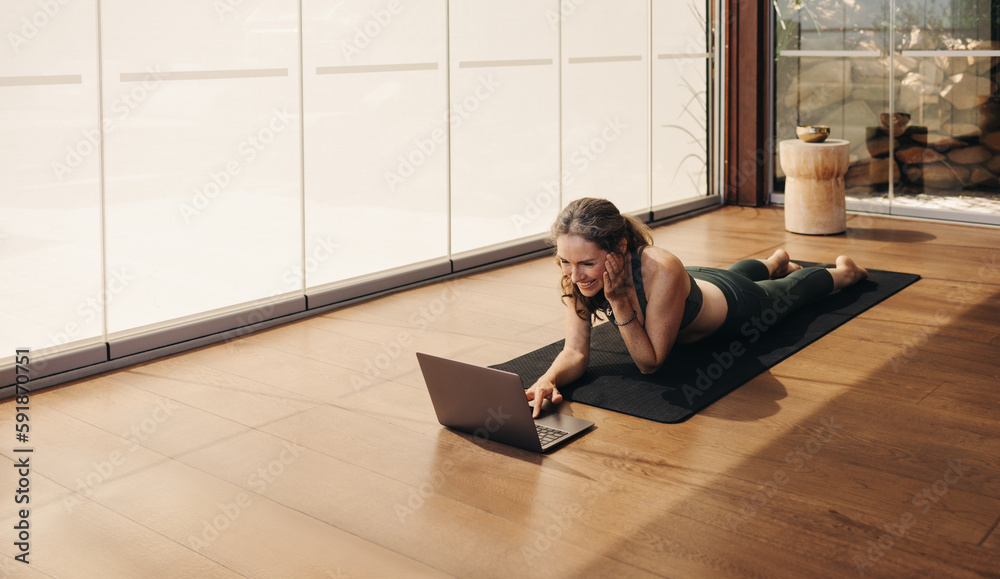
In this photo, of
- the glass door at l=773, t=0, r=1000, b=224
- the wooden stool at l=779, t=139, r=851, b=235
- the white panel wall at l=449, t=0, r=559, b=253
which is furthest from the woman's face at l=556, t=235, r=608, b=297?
the glass door at l=773, t=0, r=1000, b=224

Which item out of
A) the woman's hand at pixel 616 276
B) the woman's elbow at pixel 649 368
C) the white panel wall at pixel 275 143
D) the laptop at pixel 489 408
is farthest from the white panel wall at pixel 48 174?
the woman's elbow at pixel 649 368

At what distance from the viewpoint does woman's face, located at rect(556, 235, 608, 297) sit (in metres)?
2.88

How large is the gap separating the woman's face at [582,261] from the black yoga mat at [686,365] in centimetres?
40

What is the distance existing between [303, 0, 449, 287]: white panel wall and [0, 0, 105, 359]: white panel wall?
1.01m

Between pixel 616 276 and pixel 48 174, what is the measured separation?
198 centimetres

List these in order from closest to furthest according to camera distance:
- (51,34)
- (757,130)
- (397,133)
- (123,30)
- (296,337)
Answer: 1. (51,34)
2. (123,30)
3. (296,337)
4. (397,133)
5. (757,130)

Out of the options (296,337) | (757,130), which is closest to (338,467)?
(296,337)

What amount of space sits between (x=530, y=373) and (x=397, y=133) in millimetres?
1696

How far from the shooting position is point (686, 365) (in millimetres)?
3391

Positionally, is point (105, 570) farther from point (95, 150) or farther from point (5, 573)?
point (95, 150)

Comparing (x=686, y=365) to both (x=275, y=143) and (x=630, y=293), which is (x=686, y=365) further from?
(x=275, y=143)

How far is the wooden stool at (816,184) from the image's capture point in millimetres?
5594

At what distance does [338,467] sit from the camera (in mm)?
2648

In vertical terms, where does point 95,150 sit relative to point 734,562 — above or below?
above
